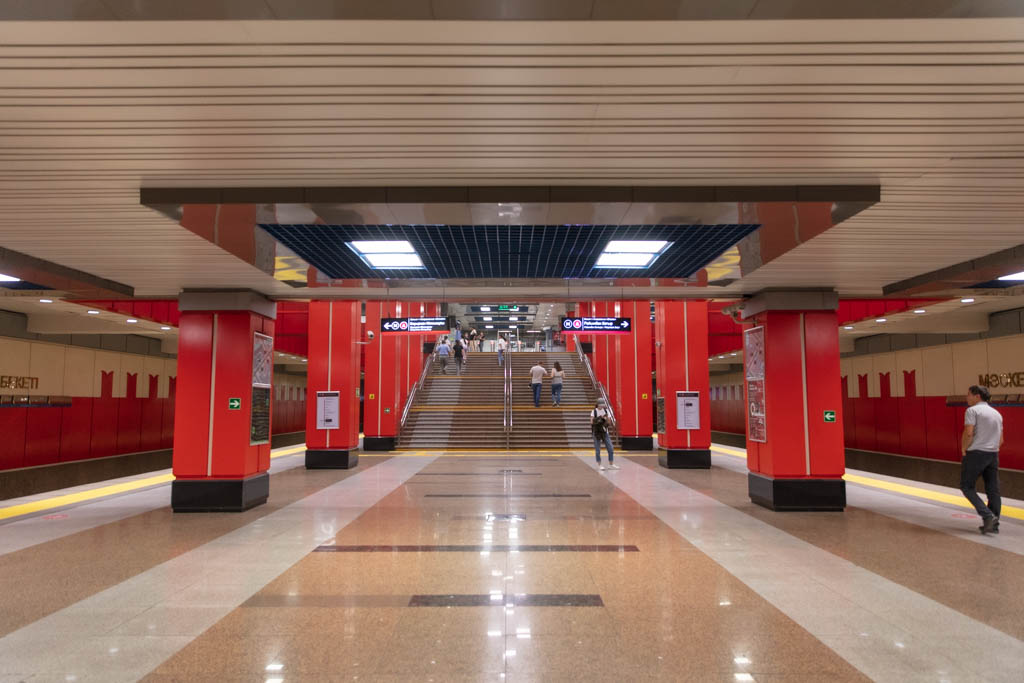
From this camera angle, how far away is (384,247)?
259 inches

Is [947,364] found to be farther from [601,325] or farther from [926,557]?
[926,557]

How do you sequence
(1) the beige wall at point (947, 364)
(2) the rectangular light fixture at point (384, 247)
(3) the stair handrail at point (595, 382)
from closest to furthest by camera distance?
(2) the rectangular light fixture at point (384, 247) → (1) the beige wall at point (947, 364) → (3) the stair handrail at point (595, 382)

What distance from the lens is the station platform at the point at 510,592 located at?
3.51 metres

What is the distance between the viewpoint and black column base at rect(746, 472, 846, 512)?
337 inches


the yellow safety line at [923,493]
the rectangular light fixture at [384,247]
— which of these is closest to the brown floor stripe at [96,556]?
the rectangular light fixture at [384,247]

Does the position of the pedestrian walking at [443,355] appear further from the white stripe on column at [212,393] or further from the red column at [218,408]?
the white stripe on column at [212,393]

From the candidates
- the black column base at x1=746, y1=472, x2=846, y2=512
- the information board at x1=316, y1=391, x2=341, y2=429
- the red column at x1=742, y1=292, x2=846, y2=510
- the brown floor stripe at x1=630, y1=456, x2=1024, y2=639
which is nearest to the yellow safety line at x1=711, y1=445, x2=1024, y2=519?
the brown floor stripe at x1=630, y1=456, x2=1024, y2=639

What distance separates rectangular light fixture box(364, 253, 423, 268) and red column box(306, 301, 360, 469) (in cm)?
718

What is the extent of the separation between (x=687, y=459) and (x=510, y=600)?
1048 centimetres

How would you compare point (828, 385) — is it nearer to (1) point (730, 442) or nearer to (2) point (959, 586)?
(2) point (959, 586)

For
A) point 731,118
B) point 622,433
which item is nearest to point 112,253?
point 731,118

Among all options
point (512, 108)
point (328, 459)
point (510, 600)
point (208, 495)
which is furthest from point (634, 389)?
point (512, 108)

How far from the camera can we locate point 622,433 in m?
18.5

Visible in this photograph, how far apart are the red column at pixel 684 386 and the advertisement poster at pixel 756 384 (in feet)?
15.3
